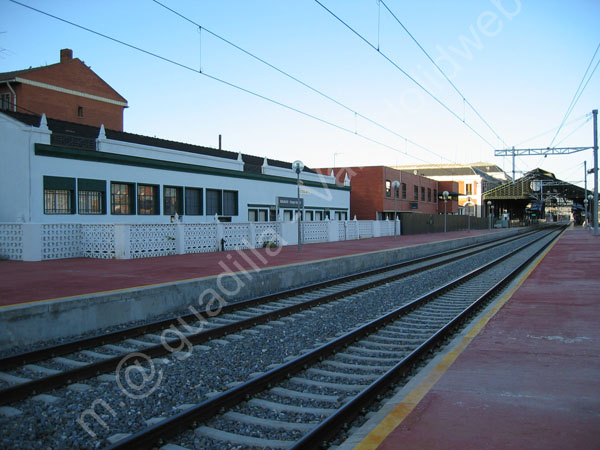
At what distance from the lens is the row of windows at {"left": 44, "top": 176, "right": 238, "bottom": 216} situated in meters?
19.2

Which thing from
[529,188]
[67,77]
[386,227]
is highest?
[67,77]

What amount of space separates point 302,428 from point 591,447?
2.21 m

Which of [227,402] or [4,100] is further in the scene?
[4,100]

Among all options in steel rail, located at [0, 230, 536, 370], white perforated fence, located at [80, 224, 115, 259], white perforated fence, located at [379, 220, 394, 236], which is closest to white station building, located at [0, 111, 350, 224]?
white perforated fence, located at [80, 224, 115, 259]

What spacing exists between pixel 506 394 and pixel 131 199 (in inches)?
809

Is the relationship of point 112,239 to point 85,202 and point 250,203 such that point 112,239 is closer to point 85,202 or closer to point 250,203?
point 85,202

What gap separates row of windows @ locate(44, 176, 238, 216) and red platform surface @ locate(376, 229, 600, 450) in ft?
55.9

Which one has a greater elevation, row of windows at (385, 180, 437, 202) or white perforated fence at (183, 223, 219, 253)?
row of windows at (385, 180, 437, 202)

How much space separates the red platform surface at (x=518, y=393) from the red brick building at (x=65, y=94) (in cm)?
3642

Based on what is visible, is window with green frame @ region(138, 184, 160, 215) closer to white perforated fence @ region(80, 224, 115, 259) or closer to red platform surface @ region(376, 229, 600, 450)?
white perforated fence @ region(80, 224, 115, 259)

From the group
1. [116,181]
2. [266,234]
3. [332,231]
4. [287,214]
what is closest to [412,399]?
[266,234]

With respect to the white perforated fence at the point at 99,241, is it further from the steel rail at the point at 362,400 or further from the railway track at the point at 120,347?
the steel rail at the point at 362,400

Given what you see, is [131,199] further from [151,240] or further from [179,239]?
[151,240]

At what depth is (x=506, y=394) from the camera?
14.6 ft
